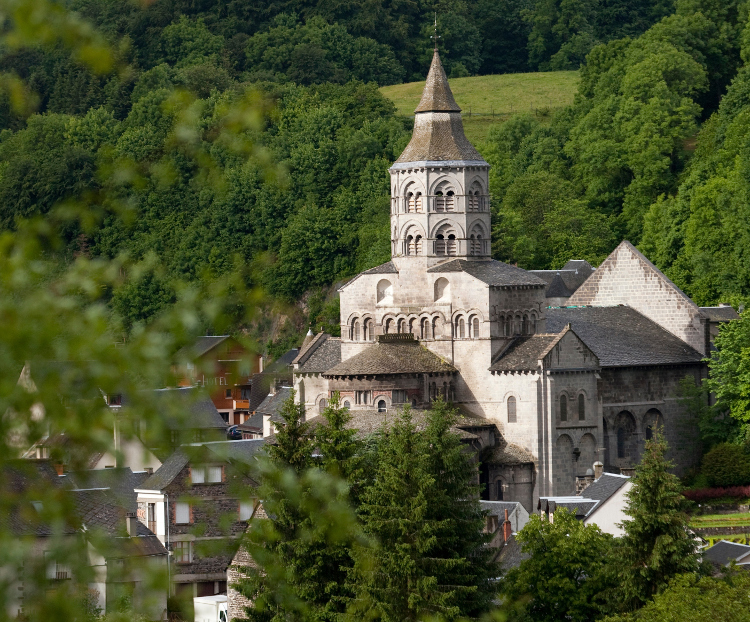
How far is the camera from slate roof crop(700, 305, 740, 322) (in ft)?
255

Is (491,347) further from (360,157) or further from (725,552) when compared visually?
(360,157)

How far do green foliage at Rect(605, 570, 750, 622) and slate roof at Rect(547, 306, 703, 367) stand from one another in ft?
86.7

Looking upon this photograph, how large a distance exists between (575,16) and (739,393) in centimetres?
8455

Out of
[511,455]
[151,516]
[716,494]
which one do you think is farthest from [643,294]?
[151,516]

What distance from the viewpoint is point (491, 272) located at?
71.4 m

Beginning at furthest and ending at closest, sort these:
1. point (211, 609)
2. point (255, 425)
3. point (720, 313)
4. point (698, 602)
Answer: point (255, 425) < point (720, 313) < point (211, 609) < point (698, 602)

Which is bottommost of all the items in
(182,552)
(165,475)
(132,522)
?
(182,552)

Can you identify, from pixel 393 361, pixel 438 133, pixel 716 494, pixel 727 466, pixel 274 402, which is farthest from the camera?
pixel 274 402

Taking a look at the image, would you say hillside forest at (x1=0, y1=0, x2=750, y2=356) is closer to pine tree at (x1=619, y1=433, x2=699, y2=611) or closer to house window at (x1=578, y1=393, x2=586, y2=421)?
house window at (x1=578, y1=393, x2=586, y2=421)

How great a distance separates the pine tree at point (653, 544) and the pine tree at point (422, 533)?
12.1 feet

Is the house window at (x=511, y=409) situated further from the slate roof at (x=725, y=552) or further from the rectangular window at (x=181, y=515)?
the rectangular window at (x=181, y=515)

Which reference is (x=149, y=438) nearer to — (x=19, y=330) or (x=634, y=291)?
(x=19, y=330)

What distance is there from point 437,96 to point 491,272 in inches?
336

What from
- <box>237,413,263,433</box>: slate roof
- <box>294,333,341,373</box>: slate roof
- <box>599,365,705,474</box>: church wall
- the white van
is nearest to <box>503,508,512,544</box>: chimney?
the white van
